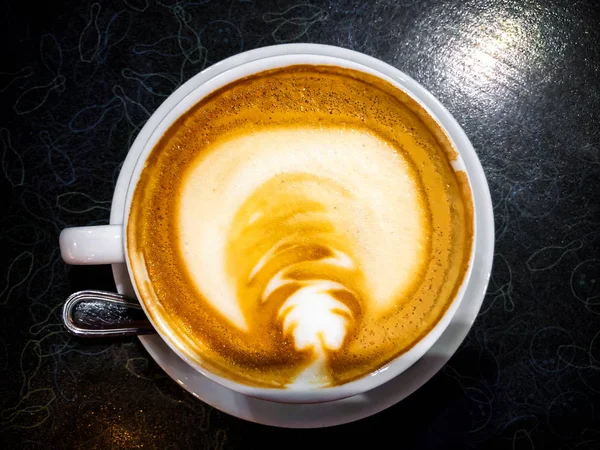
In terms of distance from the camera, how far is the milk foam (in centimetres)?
90

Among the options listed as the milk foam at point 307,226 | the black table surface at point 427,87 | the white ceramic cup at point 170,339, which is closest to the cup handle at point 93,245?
the white ceramic cup at point 170,339

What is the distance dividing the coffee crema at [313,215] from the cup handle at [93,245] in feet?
0.10

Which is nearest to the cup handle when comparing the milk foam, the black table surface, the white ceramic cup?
the white ceramic cup

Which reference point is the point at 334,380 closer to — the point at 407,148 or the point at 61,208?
the point at 407,148

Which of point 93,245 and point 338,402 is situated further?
point 338,402

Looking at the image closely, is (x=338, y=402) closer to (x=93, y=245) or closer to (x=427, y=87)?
(x=93, y=245)

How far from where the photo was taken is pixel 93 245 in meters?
0.90

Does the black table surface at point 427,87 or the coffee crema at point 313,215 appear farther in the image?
the black table surface at point 427,87

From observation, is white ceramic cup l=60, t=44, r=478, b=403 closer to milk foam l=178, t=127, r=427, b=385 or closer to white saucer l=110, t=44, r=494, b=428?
milk foam l=178, t=127, r=427, b=385

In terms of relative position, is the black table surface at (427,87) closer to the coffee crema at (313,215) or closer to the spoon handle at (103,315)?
the spoon handle at (103,315)

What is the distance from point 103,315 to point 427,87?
0.83 metres

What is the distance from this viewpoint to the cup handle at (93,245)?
2.92ft

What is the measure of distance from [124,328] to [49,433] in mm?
328

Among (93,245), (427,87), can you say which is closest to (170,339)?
(93,245)
